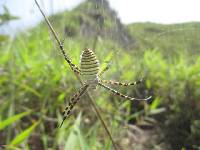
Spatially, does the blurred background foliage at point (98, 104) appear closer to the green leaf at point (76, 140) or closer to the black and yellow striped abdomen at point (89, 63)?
the green leaf at point (76, 140)

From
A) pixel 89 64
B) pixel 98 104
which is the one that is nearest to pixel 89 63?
pixel 89 64

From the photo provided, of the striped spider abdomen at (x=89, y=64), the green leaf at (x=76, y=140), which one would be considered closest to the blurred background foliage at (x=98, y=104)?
the green leaf at (x=76, y=140)

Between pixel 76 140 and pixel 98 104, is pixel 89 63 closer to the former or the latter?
pixel 76 140

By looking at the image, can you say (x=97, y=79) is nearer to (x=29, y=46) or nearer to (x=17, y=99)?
(x=17, y=99)

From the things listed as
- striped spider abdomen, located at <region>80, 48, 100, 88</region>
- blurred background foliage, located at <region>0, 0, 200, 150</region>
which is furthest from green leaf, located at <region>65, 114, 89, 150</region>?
striped spider abdomen, located at <region>80, 48, 100, 88</region>

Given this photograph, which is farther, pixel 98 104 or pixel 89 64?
pixel 98 104

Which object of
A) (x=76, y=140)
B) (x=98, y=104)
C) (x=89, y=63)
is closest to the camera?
(x=89, y=63)

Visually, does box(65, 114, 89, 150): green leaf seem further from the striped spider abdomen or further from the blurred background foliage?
the striped spider abdomen

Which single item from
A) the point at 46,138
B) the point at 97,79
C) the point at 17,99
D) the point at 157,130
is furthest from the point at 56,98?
the point at 97,79
